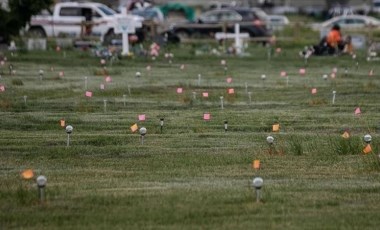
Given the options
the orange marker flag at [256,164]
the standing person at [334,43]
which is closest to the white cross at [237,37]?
the standing person at [334,43]

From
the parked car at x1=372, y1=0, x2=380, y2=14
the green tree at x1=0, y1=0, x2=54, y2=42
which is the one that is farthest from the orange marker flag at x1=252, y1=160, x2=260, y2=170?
the parked car at x1=372, y1=0, x2=380, y2=14

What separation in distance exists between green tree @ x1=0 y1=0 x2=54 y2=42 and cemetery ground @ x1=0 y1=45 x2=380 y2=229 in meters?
8.66

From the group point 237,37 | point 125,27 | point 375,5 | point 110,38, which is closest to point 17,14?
point 125,27

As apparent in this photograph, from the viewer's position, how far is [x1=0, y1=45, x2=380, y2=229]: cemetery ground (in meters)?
12.0

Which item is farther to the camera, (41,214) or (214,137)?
(214,137)

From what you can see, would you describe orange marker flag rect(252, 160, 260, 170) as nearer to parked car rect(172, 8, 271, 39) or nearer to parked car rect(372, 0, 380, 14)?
parked car rect(172, 8, 271, 39)

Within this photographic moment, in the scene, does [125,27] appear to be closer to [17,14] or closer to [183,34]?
[17,14]

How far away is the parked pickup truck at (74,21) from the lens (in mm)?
48594

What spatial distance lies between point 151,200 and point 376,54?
2928 centimetres

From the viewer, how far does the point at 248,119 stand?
68.2 ft

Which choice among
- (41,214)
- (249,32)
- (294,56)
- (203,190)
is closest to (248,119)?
(203,190)

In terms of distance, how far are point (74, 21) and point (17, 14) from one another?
33.5ft

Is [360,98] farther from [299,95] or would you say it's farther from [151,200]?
[151,200]

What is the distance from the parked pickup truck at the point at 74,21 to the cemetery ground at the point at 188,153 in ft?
57.3
